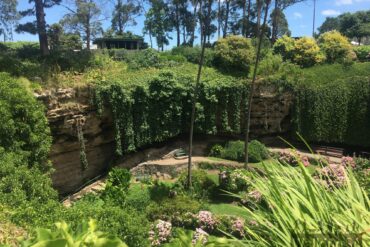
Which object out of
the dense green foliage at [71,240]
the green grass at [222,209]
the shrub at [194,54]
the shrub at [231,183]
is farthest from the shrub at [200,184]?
the dense green foliage at [71,240]

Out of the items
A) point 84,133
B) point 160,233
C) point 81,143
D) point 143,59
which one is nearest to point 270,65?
point 143,59

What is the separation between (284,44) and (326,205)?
67.1ft

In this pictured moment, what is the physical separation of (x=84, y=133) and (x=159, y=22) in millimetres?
22962

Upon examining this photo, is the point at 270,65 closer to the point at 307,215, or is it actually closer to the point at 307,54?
the point at 307,54

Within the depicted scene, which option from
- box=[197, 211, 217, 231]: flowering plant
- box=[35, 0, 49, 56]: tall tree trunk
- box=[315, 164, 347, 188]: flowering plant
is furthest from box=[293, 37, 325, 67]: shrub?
box=[315, 164, 347, 188]: flowering plant

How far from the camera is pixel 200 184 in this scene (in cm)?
1279

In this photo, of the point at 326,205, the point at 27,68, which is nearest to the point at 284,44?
the point at 27,68

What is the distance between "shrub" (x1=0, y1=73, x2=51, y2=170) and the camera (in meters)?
9.66

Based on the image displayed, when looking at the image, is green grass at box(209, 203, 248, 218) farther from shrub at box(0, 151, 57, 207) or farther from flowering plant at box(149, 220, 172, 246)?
shrub at box(0, 151, 57, 207)

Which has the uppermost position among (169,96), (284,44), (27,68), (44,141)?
(284,44)

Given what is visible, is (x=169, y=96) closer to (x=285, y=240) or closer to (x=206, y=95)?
(x=206, y=95)

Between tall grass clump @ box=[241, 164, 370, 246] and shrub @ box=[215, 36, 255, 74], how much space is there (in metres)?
16.6

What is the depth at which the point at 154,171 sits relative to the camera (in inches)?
576

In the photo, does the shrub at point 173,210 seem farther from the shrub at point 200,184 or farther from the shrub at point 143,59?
the shrub at point 143,59
